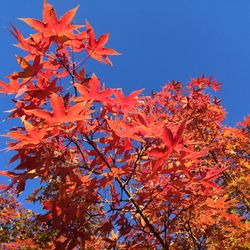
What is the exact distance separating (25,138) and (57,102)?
376 millimetres


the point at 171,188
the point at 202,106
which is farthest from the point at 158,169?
the point at 202,106

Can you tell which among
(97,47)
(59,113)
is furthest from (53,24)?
(59,113)

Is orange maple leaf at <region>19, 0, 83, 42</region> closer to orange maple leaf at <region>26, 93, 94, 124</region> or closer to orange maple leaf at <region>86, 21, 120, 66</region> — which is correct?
orange maple leaf at <region>86, 21, 120, 66</region>

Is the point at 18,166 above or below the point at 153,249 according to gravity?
above

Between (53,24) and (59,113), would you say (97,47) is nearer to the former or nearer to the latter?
(53,24)

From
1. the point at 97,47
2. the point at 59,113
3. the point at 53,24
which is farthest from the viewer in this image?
the point at 97,47

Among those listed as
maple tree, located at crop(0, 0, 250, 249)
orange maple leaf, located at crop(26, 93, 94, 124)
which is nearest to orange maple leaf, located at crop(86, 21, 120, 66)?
maple tree, located at crop(0, 0, 250, 249)

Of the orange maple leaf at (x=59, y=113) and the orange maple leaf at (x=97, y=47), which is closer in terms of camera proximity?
the orange maple leaf at (x=59, y=113)

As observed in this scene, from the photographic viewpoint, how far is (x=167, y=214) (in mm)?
2967

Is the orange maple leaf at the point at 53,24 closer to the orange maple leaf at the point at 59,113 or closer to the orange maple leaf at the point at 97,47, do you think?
the orange maple leaf at the point at 97,47

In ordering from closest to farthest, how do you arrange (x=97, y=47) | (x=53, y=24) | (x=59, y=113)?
(x=59, y=113) → (x=53, y=24) → (x=97, y=47)

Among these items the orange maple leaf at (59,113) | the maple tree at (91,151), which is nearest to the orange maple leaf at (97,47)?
the maple tree at (91,151)

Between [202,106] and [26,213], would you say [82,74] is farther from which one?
[26,213]

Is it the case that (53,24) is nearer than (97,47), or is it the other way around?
(53,24)
